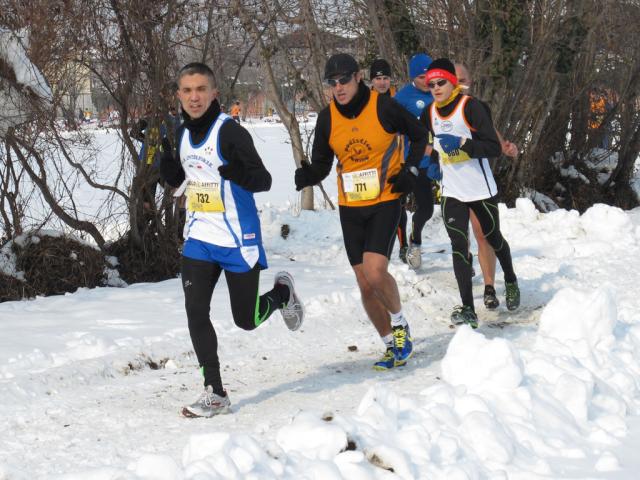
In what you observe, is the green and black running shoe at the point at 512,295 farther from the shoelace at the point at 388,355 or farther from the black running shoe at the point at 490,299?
the shoelace at the point at 388,355

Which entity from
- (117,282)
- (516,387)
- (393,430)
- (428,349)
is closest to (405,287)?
(428,349)

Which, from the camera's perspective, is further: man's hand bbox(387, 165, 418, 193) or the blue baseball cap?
the blue baseball cap

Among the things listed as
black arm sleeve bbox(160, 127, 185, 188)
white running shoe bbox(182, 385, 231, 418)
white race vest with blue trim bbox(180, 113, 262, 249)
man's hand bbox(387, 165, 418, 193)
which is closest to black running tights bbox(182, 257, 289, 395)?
white running shoe bbox(182, 385, 231, 418)

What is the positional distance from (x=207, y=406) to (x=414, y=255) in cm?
456

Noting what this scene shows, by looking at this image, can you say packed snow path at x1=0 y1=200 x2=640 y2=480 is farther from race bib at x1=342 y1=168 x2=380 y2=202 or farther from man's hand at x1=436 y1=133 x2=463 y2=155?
man's hand at x1=436 y1=133 x2=463 y2=155

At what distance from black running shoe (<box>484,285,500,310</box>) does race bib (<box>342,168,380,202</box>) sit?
2135mm

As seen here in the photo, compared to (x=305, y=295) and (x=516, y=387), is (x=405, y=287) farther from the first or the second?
(x=516, y=387)

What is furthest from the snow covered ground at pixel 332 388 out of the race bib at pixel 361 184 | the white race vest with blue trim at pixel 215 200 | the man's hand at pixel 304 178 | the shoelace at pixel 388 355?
the man's hand at pixel 304 178

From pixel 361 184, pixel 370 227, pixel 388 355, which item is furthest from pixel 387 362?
pixel 361 184

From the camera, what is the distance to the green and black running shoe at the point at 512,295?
299 inches

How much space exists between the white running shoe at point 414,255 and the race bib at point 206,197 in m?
4.39

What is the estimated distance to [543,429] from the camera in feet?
14.7

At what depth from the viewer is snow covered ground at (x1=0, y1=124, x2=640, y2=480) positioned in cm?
391

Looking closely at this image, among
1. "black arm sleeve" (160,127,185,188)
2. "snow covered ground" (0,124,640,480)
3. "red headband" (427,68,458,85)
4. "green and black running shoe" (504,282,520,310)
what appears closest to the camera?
"snow covered ground" (0,124,640,480)
